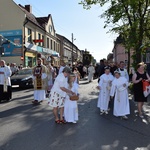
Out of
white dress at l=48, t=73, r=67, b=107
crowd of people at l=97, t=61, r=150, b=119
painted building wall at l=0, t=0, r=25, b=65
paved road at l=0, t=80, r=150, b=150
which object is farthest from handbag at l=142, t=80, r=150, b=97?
painted building wall at l=0, t=0, r=25, b=65

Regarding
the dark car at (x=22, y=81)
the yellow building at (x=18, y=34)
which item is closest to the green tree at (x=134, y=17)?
the dark car at (x=22, y=81)

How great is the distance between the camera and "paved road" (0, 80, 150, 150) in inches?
201

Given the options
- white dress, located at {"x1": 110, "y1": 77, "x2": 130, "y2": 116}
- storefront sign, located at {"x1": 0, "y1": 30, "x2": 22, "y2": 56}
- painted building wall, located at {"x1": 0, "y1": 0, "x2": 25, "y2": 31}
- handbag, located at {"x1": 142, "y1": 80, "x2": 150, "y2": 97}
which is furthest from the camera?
painted building wall, located at {"x1": 0, "y1": 0, "x2": 25, "y2": 31}

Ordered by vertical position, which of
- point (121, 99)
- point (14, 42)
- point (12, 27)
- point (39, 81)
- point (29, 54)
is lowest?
point (121, 99)

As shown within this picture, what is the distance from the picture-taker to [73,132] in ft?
19.9

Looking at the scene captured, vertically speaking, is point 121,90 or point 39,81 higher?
point 39,81

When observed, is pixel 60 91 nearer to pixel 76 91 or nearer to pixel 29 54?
pixel 76 91

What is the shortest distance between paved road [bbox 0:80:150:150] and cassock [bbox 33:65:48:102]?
1789 millimetres

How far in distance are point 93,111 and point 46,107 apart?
189 centimetres

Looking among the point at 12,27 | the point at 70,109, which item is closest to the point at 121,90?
the point at 70,109

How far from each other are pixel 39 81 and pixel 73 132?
4885mm

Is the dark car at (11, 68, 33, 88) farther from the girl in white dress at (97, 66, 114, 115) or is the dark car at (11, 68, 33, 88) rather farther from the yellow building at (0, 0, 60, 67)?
the yellow building at (0, 0, 60, 67)

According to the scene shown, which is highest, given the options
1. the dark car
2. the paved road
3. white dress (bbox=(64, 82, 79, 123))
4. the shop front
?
the shop front

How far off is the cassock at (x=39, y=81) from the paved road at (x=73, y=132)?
179cm
